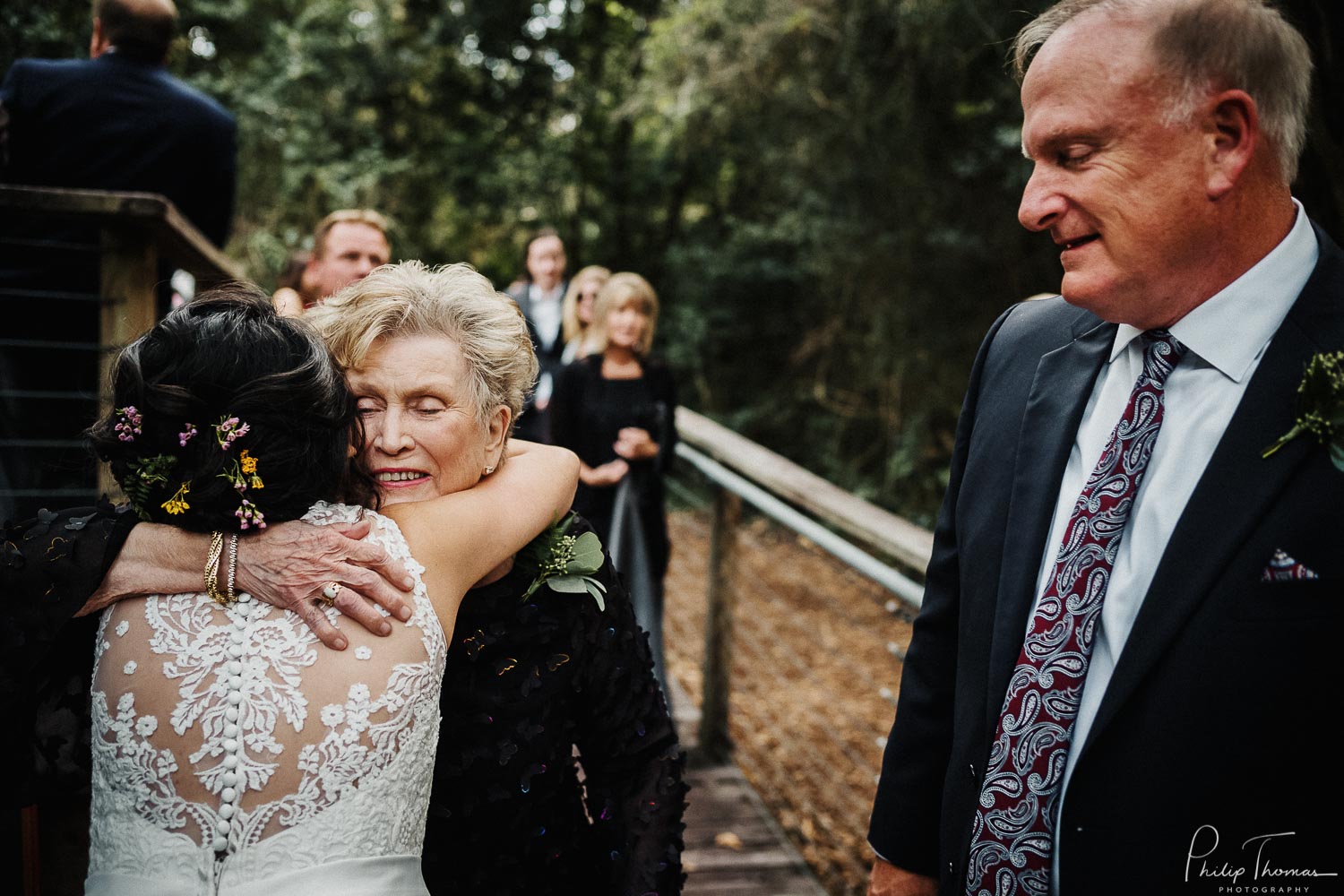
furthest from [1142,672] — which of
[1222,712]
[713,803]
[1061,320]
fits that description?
[713,803]

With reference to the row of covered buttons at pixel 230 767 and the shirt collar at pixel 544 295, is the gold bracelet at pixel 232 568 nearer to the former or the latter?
the row of covered buttons at pixel 230 767

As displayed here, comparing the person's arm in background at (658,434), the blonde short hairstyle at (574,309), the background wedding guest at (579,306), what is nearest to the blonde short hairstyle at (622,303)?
the person's arm in background at (658,434)

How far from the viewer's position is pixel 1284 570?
1.21m

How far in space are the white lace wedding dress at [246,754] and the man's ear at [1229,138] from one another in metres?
1.21

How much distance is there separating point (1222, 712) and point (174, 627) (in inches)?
50.6

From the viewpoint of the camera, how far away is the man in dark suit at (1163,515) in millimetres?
1217

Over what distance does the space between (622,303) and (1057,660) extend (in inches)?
129

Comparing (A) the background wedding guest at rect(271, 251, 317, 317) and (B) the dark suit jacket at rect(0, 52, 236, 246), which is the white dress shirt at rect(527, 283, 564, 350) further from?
(B) the dark suit jacket at rect(0, 52, 236, 246)

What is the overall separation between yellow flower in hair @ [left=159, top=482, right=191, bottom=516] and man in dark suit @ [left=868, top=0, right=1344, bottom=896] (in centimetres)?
110

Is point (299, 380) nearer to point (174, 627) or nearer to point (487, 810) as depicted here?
point (174, 627)

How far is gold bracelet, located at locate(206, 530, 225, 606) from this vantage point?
134 centimetres

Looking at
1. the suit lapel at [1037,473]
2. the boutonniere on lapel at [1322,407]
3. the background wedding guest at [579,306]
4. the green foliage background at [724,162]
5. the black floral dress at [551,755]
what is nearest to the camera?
the boutonniere on lapel at [1322,407]

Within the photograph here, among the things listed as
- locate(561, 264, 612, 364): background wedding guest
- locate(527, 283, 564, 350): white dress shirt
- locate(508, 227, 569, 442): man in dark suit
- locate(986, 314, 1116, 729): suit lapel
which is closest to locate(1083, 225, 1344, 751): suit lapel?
locate(986, 314, 1116, 729): suit lapel

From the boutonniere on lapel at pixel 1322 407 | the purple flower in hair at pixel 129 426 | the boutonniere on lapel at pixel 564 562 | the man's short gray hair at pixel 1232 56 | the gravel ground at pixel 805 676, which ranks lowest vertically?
the gravel ground at pixel 805 676
